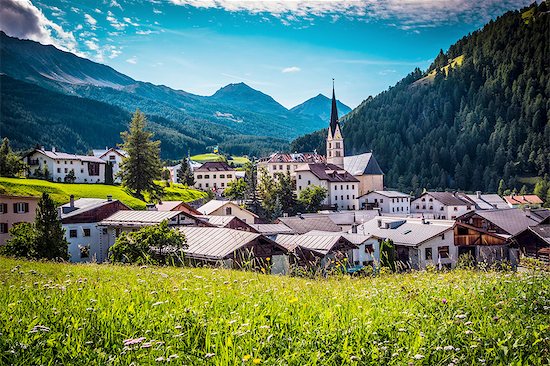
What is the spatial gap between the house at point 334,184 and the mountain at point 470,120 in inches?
1918

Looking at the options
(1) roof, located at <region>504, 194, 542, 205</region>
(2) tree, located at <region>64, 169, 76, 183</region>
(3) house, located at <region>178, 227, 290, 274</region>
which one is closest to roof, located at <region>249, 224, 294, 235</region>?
(3) house, located at <region>178, 227, 290, 274</region>

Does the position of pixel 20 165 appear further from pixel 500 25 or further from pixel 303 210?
pixel 500 25

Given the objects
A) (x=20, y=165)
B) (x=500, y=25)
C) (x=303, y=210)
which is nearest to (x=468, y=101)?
(x=500, y=25)

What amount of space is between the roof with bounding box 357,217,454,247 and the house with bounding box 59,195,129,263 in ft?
69.0

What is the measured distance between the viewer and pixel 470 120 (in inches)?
6339

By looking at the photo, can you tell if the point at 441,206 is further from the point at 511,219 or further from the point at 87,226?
the point at 87,226

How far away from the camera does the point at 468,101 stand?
17138 cm

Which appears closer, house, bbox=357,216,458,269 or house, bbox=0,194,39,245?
house, bbox=0,194,39,245

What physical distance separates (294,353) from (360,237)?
3378 centimetres

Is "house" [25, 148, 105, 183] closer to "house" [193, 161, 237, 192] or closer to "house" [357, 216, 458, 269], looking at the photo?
"house" [193, 161, 237, 192]

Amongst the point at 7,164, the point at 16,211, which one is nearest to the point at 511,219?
the point at 16,211

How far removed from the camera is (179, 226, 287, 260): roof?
1876 cm

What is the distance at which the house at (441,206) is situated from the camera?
80.2 meters

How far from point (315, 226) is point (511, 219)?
2001cm
